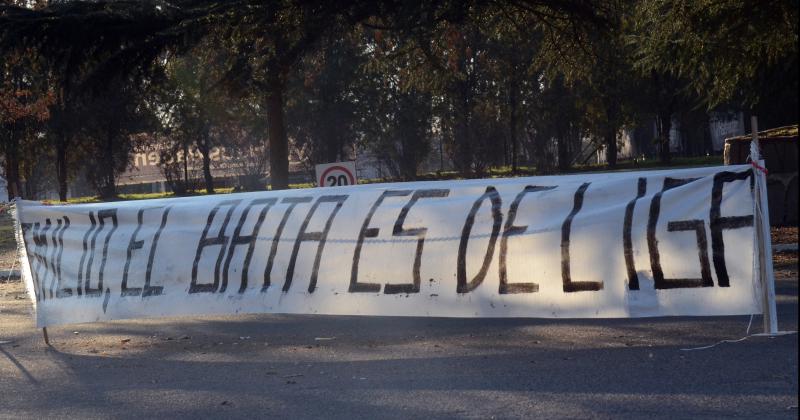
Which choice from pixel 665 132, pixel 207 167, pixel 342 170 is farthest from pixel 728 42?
pixel 207 167

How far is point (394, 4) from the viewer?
52.2 ft

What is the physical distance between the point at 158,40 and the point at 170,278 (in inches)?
316

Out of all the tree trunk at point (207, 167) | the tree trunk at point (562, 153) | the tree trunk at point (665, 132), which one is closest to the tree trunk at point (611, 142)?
the tree trunk at point (562, 153)

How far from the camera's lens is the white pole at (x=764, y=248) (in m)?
7.02

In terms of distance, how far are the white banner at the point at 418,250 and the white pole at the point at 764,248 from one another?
2.4 inches

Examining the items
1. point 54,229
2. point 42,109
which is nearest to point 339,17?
point 54,229

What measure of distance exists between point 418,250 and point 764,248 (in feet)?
8.88

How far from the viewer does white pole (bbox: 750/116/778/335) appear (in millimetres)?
7020

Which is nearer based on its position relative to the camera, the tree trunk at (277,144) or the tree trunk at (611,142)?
the tree trunk at (277,144)

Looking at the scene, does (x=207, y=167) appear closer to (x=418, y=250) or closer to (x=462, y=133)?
(x=462, y=133)

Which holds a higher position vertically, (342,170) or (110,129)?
(110,129)

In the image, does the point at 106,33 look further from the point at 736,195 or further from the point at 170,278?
the point at 736,195

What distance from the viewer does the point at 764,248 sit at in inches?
277

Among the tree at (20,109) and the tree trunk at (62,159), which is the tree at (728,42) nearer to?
the tree at (20,109)
